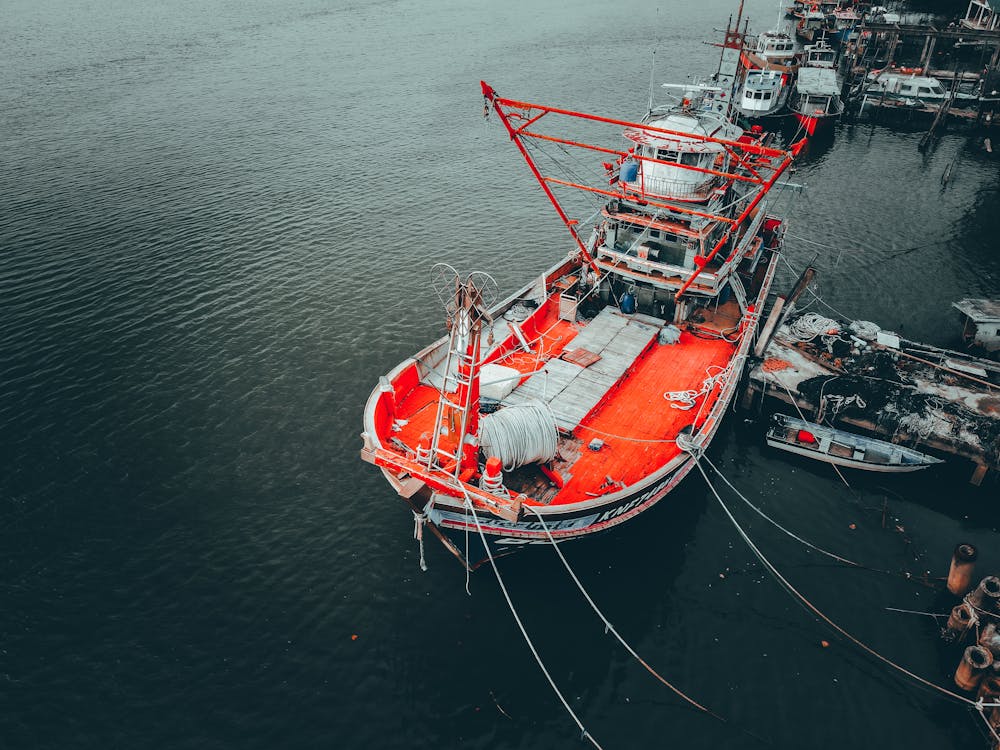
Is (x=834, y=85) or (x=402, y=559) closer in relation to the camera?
(x=402, y=559)

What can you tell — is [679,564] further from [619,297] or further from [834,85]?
[834,85]

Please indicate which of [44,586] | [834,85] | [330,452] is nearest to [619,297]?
[330,452]

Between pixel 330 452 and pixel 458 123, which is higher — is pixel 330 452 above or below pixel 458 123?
below

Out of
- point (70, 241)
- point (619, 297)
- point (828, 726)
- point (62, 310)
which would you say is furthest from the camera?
point (70, 241)

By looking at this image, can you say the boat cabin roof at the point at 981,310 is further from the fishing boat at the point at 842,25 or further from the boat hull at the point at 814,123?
the fishing boat at the point at 842,25

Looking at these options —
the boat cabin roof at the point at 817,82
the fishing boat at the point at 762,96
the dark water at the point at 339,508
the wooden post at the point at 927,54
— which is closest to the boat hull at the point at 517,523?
the dark water at the point at 339,508

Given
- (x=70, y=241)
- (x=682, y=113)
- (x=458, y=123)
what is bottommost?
(x=70, y=241)
